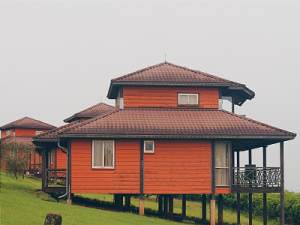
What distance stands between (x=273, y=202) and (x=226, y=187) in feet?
36.3

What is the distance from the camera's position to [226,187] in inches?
813

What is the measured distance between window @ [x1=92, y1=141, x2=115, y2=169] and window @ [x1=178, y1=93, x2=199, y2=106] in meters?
5.08

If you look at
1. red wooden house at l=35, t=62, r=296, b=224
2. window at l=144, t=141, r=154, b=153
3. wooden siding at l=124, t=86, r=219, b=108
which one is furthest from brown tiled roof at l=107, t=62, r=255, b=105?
window at l=144, t=141, r=154, b=153

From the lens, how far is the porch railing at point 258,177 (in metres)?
20.9

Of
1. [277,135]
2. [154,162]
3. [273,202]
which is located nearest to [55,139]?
[154,162]

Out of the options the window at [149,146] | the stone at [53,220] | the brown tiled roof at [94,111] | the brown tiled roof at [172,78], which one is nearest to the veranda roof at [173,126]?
the window at [149,146]

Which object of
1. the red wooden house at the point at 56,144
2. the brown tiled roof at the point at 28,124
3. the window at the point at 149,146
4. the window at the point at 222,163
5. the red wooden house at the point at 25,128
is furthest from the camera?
the brown tiled roof at the point at 28,124

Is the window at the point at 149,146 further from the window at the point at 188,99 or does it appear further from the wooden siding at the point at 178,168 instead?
the window at the point at 188,99

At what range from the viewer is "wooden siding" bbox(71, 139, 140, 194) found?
20.1 meters

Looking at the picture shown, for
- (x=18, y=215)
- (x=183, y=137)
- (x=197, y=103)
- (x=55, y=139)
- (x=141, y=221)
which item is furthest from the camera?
(x=55, y=139)

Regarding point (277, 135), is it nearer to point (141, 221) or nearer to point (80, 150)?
point (141, 221)

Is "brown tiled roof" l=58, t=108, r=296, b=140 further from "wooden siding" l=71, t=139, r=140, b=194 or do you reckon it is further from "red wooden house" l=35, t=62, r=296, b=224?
"wooden siding" l=71, t=139, r=140, b=194

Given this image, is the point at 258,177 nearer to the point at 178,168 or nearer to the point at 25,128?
the point at 178,168

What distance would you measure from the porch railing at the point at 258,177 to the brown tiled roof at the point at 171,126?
6.56 ft
